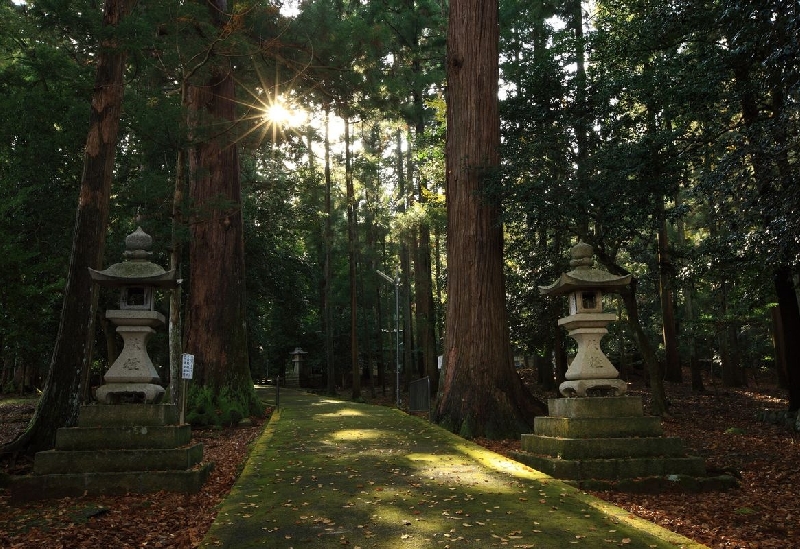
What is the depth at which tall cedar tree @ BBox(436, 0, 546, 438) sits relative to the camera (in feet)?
35.7

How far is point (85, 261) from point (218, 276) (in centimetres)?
545

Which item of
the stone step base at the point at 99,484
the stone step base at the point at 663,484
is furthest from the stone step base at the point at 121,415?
the stone step base at the point at 663,484

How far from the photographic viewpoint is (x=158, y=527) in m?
5.16

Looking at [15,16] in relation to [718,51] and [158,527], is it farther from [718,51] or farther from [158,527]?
[718,51]

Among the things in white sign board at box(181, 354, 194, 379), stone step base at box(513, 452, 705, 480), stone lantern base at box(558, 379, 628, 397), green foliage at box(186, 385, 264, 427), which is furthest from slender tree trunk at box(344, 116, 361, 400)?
stone step base at box(513, 452, 705, 480)

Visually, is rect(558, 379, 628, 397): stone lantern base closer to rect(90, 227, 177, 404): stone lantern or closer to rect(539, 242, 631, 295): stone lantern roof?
rect(539, 242, 631, 295): stone lantern roof

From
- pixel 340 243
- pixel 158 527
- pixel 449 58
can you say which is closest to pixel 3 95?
pixel 449 58

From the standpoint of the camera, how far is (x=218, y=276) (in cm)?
1400

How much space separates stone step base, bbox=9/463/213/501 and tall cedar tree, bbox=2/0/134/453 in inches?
76.2

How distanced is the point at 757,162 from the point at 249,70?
10.4 m

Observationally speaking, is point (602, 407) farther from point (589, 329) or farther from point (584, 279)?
point (584, 279)

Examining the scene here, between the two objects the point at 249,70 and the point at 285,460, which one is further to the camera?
the point at 249,70

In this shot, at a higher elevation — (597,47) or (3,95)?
(597,47)

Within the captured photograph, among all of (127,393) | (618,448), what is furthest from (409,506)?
(127,393)
